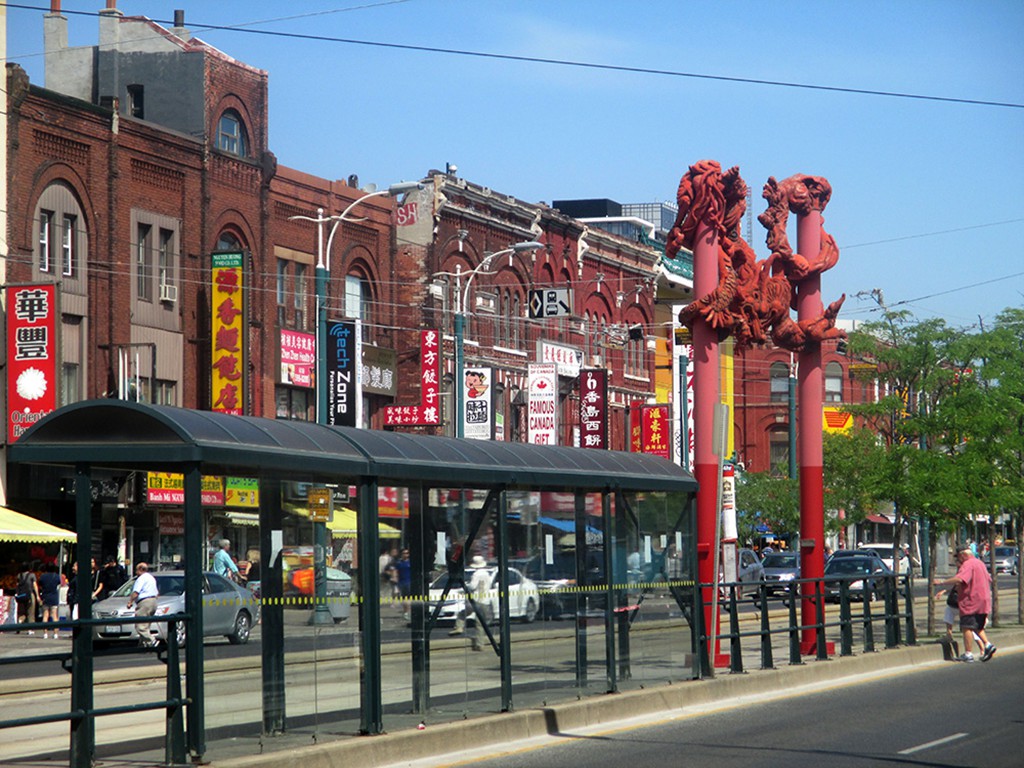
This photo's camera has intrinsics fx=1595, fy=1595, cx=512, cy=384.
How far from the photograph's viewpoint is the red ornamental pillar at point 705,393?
847 inches

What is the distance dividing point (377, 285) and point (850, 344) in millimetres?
21841

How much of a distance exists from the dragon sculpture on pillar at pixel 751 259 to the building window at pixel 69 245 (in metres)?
20.7

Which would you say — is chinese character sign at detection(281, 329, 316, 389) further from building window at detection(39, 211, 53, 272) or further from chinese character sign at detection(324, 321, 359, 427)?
building window at detection(39, 211, 53, 272)

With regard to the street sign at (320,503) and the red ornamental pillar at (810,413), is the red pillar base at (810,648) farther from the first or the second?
the street sign at (320,503)

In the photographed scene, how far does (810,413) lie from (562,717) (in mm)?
10246

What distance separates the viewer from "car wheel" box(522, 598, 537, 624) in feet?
50.3

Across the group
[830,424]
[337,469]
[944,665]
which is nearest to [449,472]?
[337,469]

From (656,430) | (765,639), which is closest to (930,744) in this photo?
(765,639)

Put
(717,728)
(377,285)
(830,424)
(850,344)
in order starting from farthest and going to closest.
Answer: (830,424)
(377,285)
(850,344)
(717,728)

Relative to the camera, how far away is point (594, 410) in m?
57.0

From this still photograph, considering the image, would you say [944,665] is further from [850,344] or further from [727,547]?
[850,344]

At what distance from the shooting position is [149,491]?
132 ft

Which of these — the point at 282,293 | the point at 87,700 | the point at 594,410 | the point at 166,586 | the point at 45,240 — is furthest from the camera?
the point at 594,410

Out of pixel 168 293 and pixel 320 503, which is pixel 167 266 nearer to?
pixel 168 293
